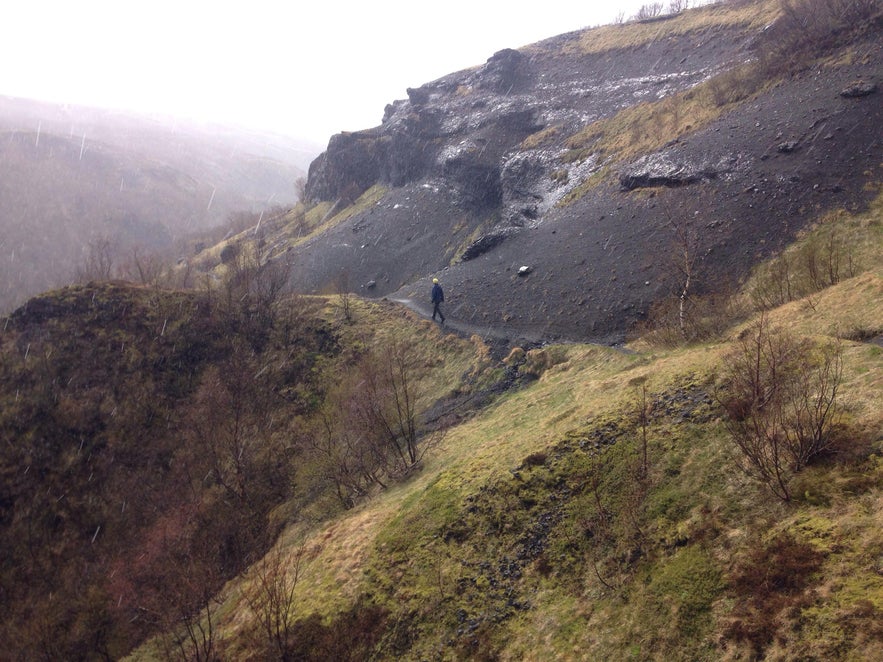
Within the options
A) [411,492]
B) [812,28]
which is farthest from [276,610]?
[812,28]

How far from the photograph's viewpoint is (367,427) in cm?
2014

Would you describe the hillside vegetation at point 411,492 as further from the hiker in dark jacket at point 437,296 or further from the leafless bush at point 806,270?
the hiker in dark jacket at point 437,296

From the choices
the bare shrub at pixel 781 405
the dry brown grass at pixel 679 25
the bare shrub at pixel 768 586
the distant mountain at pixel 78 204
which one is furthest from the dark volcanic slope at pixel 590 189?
the distant mountain at pixel 78 204

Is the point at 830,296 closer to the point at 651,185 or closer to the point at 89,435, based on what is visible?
the point at 651,185

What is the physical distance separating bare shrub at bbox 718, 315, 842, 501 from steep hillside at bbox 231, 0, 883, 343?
11.2m

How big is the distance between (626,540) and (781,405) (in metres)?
4.24

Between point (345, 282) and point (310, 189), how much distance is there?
4983 centimetres

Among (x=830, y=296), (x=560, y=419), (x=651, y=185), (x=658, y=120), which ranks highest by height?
(x=658, y=120)

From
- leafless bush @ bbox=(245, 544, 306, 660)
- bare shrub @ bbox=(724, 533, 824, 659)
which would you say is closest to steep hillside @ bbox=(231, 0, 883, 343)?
bare shrub @ bbox=(724, 533, 824, 659)

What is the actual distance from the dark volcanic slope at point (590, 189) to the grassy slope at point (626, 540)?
7870 millimetres

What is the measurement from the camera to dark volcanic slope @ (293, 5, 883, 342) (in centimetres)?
2438

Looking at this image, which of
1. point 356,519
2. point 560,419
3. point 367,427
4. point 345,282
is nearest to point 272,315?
point 345,282

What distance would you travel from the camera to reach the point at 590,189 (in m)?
36.6

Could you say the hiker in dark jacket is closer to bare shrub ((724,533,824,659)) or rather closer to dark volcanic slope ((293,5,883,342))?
dark volcanic slope ((293,5,883,342))
